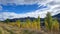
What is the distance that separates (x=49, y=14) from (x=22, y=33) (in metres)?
28.3

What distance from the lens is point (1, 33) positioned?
15.2 m

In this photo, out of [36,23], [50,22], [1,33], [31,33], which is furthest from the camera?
[36,23]

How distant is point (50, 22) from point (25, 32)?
25.6 meters

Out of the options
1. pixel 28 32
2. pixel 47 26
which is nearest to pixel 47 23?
pixel 47 26

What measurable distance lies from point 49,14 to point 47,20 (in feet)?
6.62

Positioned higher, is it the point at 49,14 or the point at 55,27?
the point at 49,14

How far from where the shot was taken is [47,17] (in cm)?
4478

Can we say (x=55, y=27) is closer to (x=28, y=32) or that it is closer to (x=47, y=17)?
(x=47, y=17)

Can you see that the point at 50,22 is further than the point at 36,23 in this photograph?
No

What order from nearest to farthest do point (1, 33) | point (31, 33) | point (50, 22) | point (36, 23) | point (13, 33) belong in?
point (1, 33)
point (13, 33)
point (31, 33)
point (50, 22)
point (36, 23)

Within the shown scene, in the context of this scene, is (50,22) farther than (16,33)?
Yes

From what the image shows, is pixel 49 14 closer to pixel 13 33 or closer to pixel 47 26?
pixel 47 26

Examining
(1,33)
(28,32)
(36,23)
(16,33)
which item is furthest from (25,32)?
(36,23)

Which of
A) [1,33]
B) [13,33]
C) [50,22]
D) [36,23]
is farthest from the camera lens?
[36,23]
